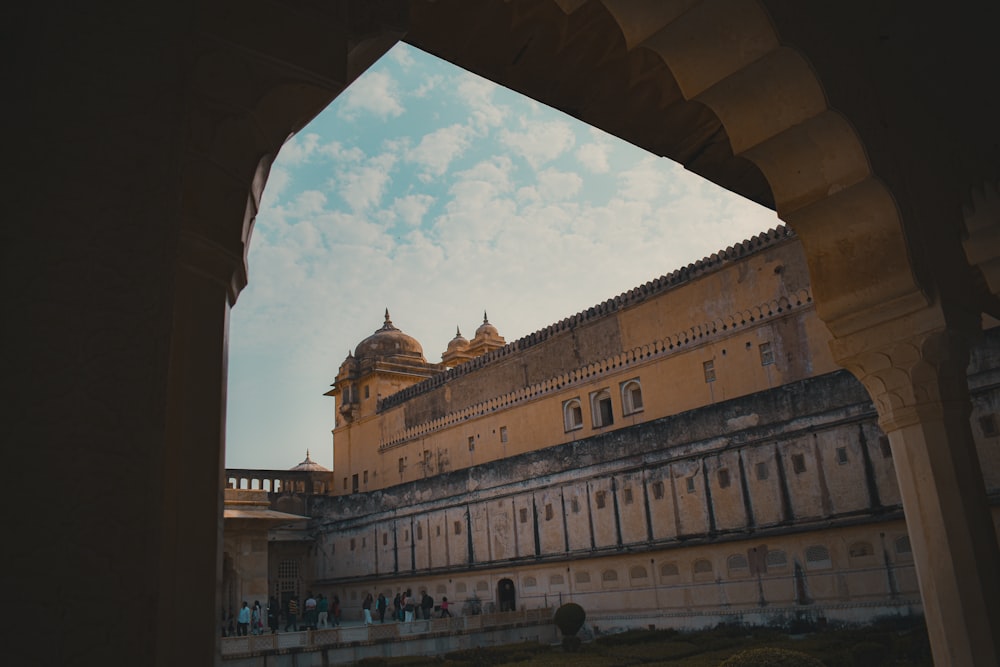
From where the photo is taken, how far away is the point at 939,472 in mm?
3977

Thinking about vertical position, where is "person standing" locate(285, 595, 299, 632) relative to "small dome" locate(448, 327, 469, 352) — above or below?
below

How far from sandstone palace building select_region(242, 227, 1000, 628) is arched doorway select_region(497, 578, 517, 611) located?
44 mm

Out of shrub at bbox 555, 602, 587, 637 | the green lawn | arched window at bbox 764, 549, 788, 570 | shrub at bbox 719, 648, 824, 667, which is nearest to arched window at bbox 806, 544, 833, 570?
arched window at bbox 764, 549, 788, 570

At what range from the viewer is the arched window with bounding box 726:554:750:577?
1541cm

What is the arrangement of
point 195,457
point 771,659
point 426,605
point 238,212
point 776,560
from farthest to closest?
1. point 426,605
2. point 776,560
3. point 771,659
4. point 238,212
5. point 195,457

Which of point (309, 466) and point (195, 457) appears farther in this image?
point (309, 466)

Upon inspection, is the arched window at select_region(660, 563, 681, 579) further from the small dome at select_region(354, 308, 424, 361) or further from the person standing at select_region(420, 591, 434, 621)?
the small dome at select_region(354, 308, 424, 361)

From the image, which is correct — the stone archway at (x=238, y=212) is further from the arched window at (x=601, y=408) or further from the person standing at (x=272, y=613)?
the person standing at (x=272, y=613)

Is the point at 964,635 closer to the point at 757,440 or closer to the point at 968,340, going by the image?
the point at 968,340

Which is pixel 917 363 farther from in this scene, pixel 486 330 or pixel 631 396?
pixel 486 330

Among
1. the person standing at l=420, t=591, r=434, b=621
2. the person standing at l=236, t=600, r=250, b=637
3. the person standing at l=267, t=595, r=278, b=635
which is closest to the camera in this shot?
the person standing at l=236, t=600, r=250, b=637

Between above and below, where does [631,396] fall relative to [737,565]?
above

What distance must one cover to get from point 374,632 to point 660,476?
697 centimetres

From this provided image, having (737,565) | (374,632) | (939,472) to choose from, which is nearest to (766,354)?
(737,565)
